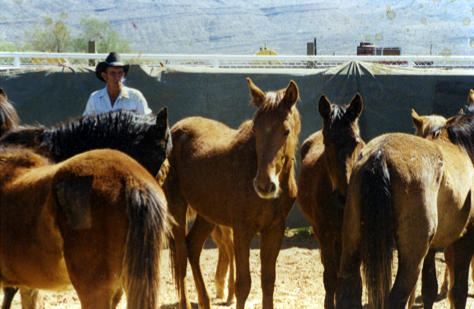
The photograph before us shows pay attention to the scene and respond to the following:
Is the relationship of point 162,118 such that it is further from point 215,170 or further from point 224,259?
point 224,259

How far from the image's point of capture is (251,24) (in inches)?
1941

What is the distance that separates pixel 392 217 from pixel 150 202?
1852 mm

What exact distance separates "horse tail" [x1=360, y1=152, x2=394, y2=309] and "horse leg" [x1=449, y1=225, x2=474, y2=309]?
1301mm

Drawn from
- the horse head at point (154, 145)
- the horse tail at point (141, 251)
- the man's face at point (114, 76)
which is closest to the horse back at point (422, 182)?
the horse head at point (154, 145)

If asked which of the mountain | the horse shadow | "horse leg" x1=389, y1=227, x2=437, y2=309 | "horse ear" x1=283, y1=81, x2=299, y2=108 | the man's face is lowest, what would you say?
the horse shadow

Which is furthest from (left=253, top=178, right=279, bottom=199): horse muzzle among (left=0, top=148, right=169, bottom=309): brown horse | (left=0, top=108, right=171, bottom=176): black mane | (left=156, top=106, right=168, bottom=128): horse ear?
(left=0, top=148, right=169, bottom=309): brown horse

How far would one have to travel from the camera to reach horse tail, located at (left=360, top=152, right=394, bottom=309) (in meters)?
3.16

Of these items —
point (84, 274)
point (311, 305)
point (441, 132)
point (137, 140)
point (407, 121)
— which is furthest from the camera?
point (407, 121)

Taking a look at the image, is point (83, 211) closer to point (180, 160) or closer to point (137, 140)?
point (137, 140)

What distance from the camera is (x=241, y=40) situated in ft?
160

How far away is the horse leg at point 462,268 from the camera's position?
4062mm

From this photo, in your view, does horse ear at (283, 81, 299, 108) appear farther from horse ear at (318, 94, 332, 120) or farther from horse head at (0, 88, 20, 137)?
horse head at (0, 88, 20, 137)

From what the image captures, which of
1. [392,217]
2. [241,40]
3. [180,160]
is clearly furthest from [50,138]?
[241,40]

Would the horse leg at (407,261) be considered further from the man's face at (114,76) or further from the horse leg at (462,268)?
the man's face at (114,76)
